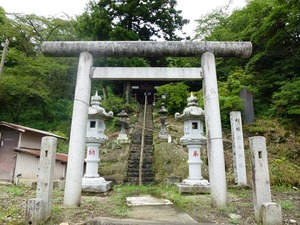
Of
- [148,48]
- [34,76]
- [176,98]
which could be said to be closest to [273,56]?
[176,98]

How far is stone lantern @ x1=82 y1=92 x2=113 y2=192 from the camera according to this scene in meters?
6.54

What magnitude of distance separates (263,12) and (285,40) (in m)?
2.01

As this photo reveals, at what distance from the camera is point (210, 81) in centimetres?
505

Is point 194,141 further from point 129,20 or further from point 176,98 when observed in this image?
point 129,20

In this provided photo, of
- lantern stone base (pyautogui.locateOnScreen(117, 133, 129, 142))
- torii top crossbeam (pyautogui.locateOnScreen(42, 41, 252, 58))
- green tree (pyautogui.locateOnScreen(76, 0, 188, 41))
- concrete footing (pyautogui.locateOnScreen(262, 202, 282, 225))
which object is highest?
green tree (pyautogui.locateOnScreen(76, 0, 188, 41))

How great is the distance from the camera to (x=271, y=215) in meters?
3.54

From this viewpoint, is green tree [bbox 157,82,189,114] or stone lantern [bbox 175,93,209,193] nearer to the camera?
stone lantern [bbox 175,93,209,193]

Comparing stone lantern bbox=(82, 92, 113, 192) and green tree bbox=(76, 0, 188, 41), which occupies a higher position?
green tree bbox=(76, 0, 188, 41)

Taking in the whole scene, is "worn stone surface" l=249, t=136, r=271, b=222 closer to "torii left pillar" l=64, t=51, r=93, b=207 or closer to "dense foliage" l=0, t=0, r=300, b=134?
"torii left pillar" l=64, t=51, r=93, b=207

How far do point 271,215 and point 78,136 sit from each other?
3.79 m

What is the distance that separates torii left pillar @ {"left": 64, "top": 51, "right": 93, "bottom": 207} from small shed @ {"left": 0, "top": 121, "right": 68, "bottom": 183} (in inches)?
189

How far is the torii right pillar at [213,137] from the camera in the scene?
4586mm

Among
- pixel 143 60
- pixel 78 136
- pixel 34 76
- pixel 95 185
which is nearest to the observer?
pixel 78 136

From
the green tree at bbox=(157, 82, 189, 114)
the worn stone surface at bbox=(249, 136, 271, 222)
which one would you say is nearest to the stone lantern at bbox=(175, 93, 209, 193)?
the worn stone surface at bbox=(249, 136, 271, 222)
